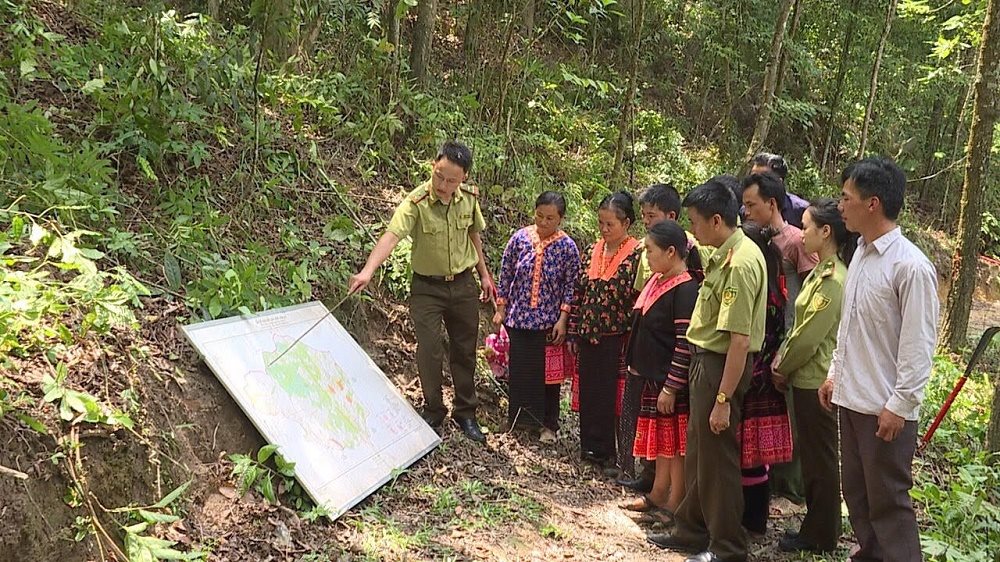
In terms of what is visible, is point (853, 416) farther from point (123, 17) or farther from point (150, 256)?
point (123, 17)

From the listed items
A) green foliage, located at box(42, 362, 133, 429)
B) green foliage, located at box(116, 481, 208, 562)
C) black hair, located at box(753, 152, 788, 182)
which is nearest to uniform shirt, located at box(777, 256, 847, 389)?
black hair, located at box(753, 152, 788, 182)

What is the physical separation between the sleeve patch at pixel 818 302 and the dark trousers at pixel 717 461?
0.48 m

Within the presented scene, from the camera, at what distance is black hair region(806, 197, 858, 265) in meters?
3.71

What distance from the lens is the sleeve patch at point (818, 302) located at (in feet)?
11.9

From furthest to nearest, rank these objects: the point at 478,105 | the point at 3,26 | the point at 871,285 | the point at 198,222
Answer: the point at 478,105
the point at 3,26
the point at 198,222
the point at 871,285

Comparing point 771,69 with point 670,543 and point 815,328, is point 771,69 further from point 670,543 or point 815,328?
point 670,543

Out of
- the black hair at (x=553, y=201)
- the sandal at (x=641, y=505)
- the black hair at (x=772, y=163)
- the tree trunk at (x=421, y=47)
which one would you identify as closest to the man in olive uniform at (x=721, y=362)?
the sandal at (x=641, y=505)

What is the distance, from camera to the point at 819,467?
3754 millimetres

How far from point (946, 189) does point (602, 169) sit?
1247cm

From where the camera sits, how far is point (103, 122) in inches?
185

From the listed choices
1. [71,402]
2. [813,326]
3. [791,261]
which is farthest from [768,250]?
[71,402]

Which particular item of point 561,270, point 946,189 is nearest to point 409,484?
point 561,270

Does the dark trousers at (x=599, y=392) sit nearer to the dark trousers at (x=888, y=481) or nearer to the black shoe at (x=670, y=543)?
the black shoe at (x=670, y=543)

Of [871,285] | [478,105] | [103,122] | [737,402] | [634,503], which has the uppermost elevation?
[478,105]
